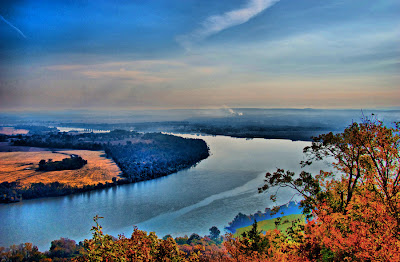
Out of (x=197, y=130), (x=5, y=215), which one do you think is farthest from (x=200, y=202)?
(x=197, y=130)

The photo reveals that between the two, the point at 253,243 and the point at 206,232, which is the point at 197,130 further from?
the point at 253,243

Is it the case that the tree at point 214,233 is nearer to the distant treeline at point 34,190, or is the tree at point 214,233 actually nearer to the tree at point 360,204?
the tree at point 360,204

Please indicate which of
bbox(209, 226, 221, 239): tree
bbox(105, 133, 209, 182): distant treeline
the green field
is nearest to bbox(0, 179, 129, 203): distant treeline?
bbox(105, 133, 209, 182): distant treeline

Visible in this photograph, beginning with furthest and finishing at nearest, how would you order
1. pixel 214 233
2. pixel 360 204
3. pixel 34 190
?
1. pixel 34 190
2. pixel 214 233
3. pixel 360 204

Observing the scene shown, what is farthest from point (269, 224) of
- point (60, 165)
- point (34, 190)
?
point (60, 165)

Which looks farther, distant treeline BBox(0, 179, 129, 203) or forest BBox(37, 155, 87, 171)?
forest BBox(37, 155, 87, 171)

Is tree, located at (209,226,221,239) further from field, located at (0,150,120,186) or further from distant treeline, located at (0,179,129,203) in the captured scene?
field, located at (0,150,120,186)

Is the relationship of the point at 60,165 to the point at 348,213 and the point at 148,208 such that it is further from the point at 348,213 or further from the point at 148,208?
the point at 348,213
